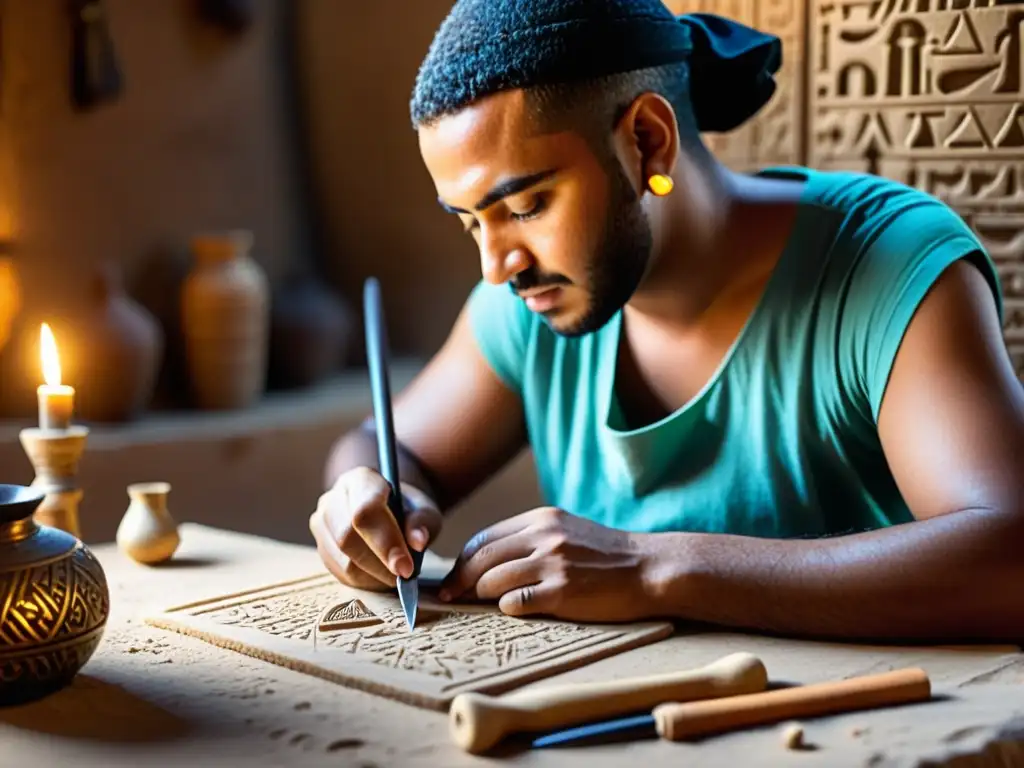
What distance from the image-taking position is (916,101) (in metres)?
2.36

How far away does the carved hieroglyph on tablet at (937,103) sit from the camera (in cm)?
225

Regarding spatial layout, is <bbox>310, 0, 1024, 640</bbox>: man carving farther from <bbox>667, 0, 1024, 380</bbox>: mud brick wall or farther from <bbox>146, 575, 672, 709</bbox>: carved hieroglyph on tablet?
<bbox>667, 0, 1024, 380</bbox>: mud brick wall

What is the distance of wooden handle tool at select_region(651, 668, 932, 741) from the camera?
125cm

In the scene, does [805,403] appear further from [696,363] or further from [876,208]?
[876,208]

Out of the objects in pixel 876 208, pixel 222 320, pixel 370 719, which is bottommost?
pixel 222 320

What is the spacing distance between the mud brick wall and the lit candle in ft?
4.61

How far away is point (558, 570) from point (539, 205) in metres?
0.50

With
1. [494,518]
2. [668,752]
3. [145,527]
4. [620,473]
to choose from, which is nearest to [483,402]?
[620,473]

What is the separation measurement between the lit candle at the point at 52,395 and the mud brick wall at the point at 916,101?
1.41 m

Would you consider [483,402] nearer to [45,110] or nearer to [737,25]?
[737,25]

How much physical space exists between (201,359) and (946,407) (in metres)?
3.25

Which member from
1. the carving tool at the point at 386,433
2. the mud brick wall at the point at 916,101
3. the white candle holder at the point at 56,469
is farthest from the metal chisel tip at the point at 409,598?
the mud brick wall at the point at 916,101

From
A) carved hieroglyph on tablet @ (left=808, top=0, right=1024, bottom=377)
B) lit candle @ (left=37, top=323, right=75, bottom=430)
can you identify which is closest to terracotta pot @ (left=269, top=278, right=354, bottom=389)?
carved hieroglyph on tablet @ (left=808, top=0, right=1024, bottom=377)

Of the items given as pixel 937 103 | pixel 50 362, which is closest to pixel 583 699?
pixel 50 362
